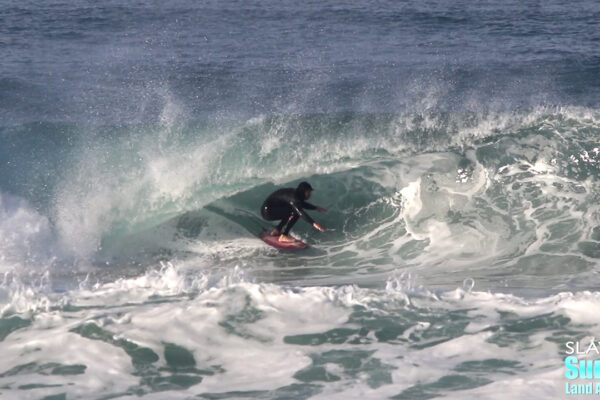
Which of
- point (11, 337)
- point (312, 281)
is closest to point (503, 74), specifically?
point (312, 281)

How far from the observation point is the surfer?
1390 cm

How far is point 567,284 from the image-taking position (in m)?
12.1

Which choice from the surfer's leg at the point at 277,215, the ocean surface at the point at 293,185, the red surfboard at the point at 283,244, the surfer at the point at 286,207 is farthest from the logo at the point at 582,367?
the surfer's leg at the point at 277,215

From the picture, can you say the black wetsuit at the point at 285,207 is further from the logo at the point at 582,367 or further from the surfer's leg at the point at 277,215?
the logo at the point at 582,367

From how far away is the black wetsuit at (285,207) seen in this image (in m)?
13.9

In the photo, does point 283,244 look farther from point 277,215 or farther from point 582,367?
point 582,367

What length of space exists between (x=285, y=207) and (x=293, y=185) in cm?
195

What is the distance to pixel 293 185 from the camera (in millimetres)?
16062

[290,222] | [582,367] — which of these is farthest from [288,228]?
[582,367]

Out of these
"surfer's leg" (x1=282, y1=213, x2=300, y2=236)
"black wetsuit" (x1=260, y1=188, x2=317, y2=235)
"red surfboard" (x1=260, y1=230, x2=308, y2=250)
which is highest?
"black wetsuit" (x1=260, y1=188, x2=317, y2=235)

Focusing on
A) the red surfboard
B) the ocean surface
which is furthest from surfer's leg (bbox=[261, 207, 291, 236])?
the ocean surface

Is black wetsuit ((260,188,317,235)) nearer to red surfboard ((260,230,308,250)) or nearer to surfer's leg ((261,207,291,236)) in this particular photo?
surfer's leg ((261,207,291,236))

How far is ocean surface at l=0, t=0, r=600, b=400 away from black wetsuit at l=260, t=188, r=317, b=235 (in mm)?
528

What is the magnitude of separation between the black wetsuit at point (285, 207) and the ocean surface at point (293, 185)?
53 cm
